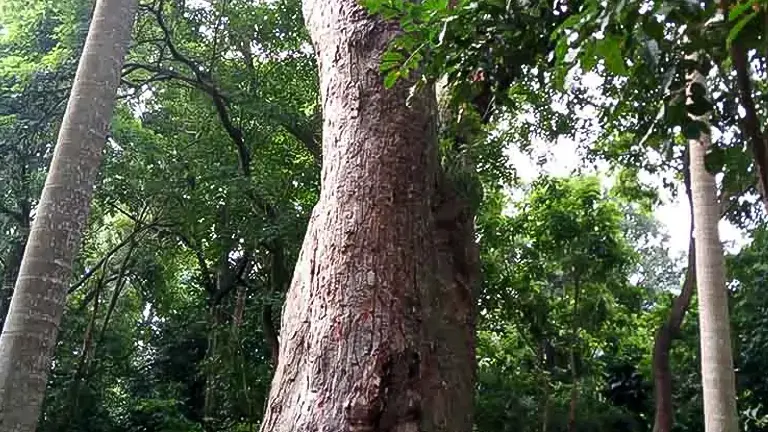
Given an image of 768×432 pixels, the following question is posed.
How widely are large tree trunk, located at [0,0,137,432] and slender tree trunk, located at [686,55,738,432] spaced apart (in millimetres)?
3129

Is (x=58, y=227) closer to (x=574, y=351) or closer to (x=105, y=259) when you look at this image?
(x=105, y=259)

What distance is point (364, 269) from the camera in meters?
2.00

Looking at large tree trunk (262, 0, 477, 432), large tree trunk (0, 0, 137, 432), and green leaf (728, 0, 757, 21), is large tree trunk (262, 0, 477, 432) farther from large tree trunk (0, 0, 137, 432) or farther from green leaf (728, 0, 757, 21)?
large tree trunk (0, 0, 137, 432)

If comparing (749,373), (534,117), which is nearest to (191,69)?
(534,117)

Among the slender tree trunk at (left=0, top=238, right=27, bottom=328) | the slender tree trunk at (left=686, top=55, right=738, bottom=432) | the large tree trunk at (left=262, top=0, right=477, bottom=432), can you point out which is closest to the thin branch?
the slender tree trunk at (left=0, top=238, right=27, bottom=328)

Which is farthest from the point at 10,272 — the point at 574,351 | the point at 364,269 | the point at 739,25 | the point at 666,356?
the point at 739,25

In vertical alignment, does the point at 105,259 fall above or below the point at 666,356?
above

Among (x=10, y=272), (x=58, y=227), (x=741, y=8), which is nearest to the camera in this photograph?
(x=741, y=8)

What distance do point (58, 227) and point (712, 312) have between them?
11.8 ft

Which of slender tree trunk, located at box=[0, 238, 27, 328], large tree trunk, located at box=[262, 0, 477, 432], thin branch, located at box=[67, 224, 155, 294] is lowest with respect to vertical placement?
large tree trunk, located at box=[262, 0, 477, 432]

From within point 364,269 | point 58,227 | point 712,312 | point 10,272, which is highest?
point 10,272

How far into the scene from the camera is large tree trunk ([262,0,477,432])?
184cm

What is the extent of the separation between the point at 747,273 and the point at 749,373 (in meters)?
1.08

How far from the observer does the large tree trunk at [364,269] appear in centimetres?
184
